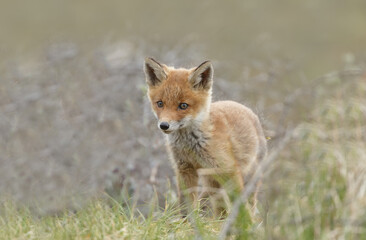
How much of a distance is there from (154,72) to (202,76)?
1.61 feet

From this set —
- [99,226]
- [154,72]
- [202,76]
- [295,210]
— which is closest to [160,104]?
[154,72]

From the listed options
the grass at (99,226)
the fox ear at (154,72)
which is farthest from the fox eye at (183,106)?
the grass at (99,226)

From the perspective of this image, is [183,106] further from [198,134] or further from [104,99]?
[104,99]

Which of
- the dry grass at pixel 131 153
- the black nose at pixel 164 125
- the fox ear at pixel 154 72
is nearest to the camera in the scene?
the dry grass at pixel 131 153

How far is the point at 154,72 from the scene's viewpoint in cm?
560

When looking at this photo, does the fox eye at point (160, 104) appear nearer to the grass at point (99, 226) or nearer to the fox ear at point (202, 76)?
the fox ear at point (202, 76)

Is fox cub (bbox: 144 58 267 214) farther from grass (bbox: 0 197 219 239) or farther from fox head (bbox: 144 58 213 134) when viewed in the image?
grass (bbox: 0 197 219 239)

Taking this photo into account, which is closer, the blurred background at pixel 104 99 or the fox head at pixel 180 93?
the fox head at pixel 180 93

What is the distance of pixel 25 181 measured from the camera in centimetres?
742

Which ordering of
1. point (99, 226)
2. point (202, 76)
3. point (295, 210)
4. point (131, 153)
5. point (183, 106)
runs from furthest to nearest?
point (131, 153)
point (202, 76)
point (183, 106)
point (99, 226)
point (295, 210)

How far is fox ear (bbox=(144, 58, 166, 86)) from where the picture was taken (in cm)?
552

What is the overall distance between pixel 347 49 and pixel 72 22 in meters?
6.95

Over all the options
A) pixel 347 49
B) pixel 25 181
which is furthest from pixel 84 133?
pixel 347 49

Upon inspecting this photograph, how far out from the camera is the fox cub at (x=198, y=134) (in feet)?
17.4
